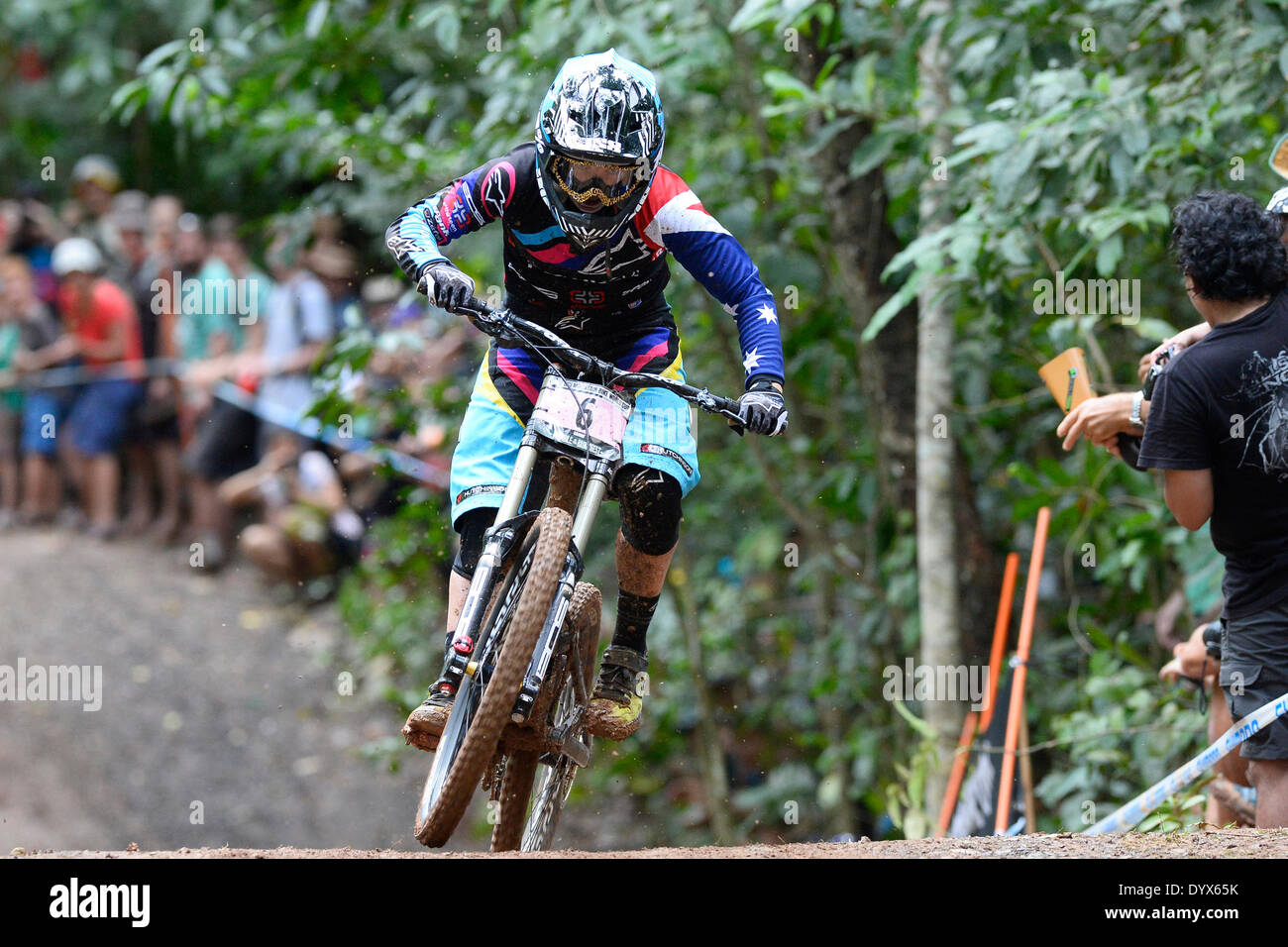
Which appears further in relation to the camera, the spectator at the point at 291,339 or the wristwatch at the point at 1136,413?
the spectator at the point at 291,339

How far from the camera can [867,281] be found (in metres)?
8.91

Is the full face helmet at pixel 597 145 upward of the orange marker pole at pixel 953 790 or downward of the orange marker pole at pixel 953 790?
upward

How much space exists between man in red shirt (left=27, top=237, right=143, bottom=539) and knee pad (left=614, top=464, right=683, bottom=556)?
913cm

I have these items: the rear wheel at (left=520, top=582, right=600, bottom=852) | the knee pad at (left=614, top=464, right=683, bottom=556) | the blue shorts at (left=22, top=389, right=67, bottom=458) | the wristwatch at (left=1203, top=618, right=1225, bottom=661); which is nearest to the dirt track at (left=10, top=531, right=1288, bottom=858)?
the blue shorts at (left=22, top=389, right=67, bottom=458)

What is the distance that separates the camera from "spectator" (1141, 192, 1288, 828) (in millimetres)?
4512

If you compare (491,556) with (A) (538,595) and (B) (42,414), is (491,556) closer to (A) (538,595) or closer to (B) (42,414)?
(A) (538,595)

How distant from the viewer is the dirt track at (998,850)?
4055 mm

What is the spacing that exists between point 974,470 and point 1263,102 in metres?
3.48

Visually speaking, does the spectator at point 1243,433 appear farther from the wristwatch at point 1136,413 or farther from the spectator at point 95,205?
the spectator at point 95,205

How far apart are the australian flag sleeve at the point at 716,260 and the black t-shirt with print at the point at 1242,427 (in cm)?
128

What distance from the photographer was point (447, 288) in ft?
14.7

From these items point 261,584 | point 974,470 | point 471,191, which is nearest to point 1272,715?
point 471,191

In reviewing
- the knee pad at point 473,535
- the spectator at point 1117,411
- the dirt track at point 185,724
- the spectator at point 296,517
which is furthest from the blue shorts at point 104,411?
the spectator at point 1117,411
